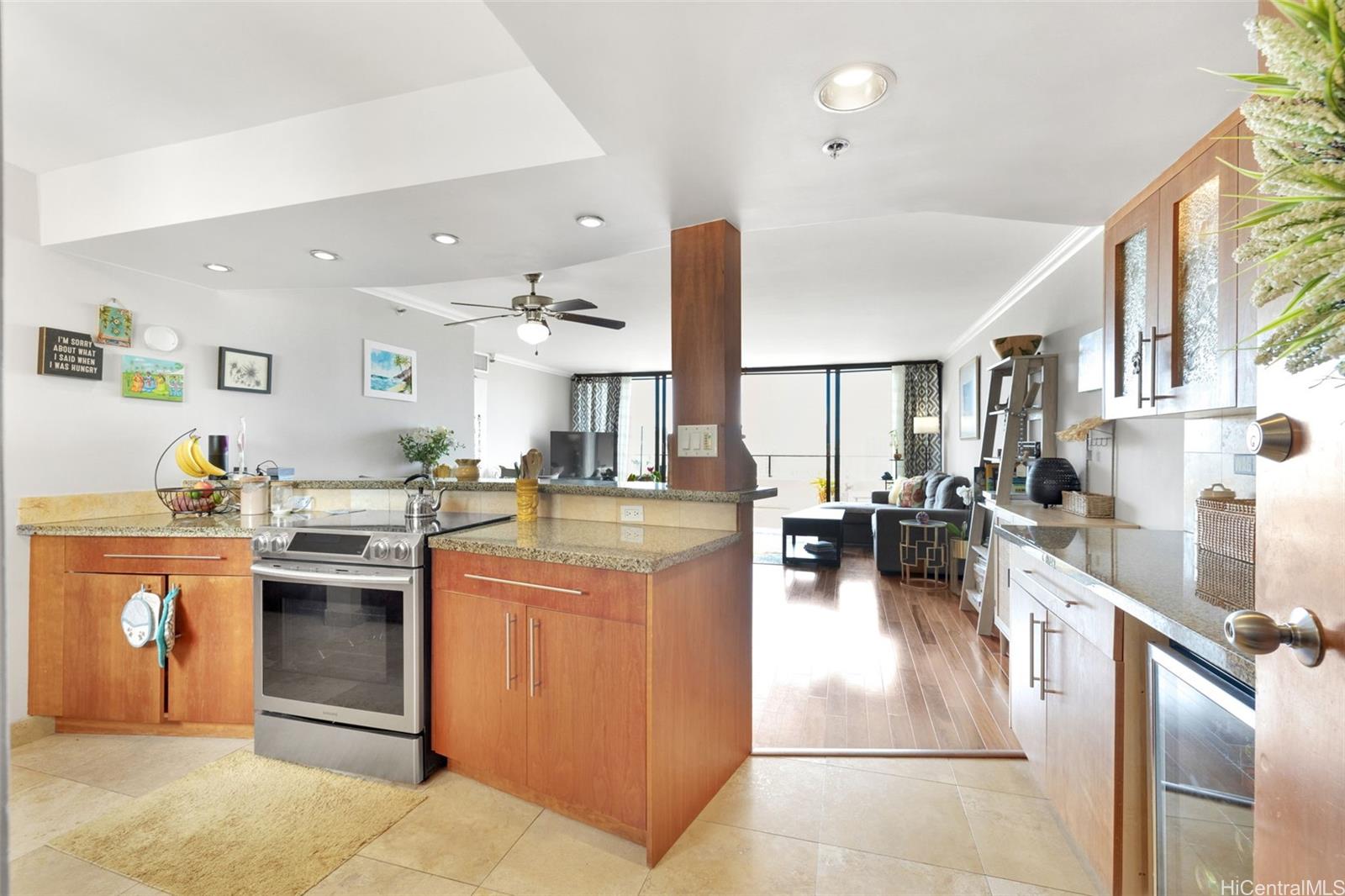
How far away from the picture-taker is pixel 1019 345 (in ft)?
14.0

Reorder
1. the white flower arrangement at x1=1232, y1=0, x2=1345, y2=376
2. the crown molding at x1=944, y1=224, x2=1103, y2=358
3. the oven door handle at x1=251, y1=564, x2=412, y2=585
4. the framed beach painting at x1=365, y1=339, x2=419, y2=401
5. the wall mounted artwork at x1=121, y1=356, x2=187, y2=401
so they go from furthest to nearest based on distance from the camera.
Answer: the framed beach painting at x1=365, y1=339, x2=419, y2=401
the crown molding at x1=944, y1=224, x2=1103, y2=358
the wall mounted artwork at x1=121, y1=356, x2=187, y2=401
the oven door handle at x1=251, y1=564, x2=412, y2=585
the white flower arrangement at x1=1232, y1=0, x2=1345, y2=376

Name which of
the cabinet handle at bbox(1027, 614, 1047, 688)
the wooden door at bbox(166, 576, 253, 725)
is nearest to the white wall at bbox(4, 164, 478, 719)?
the wooden door at bbox(166, 576, 253, 725)

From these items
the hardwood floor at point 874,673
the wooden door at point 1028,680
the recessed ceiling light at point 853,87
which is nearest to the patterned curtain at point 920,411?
the hardwood floor at point 874,673

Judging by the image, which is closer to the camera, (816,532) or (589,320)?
(589,320)

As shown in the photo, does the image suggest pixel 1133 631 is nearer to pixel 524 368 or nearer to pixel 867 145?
pixel 867 145

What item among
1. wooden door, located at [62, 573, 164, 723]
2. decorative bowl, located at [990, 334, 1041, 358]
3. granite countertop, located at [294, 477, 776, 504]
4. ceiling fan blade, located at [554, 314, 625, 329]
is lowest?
wooden door, located at [62, 573, 164, 723]

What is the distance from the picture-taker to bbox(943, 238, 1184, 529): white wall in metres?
2.80

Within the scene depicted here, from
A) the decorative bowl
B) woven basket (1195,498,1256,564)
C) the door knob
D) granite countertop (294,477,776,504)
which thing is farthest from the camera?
the decorative bowl

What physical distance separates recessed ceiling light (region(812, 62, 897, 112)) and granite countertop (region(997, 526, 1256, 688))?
4.36 ft

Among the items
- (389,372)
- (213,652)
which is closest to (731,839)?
(213,652)

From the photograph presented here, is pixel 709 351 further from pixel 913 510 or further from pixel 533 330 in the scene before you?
pixel 913 510

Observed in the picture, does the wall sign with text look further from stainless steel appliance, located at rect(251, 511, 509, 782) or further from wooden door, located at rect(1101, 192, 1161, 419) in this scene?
wooden door, located at rect(1101, 192, 1161, 419)

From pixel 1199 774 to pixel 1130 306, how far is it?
1545 mm

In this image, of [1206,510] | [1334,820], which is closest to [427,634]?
[1334,820]
